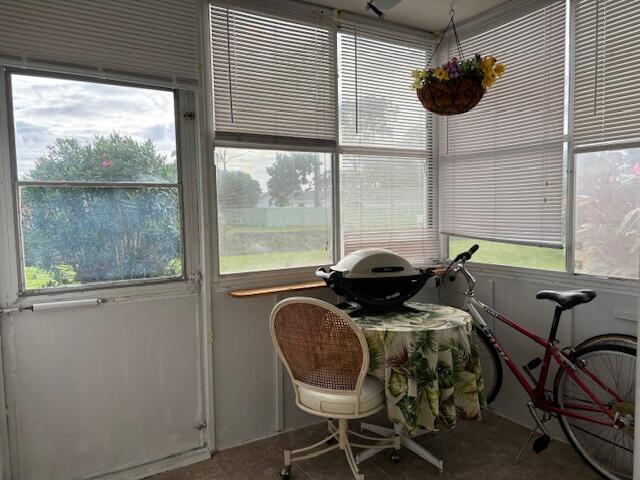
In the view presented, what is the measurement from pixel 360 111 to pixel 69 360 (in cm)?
235

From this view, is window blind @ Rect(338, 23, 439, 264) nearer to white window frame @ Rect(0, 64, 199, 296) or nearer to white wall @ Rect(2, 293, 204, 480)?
white window frame @ Rect(0, 64, 199, 296)

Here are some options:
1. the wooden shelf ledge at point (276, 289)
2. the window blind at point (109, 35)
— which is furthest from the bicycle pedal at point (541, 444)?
the window blind at point (109, 35)

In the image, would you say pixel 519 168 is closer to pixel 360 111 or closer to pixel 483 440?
pixel 360 111

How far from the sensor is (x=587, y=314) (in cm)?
268

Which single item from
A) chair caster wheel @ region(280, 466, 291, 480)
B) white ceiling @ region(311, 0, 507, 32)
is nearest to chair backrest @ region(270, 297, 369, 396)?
chair caster wheel @ region(280, 466, 291, 480)

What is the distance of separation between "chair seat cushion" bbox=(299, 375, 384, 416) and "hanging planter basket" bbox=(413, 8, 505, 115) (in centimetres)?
153

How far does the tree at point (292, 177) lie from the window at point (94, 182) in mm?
616

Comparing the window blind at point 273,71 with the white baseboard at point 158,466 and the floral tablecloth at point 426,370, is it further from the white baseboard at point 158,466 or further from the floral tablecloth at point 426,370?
the white baseboard at point 158,466

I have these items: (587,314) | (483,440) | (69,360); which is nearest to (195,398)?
(69,360)

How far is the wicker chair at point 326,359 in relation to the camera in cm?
213

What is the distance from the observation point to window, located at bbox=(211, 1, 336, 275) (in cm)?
280

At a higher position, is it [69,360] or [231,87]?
[231,87]

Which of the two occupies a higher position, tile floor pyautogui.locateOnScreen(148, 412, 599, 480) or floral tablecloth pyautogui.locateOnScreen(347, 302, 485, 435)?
floral tablecloth pyautogui.locateOnScreen(347, 302, 485, 435)

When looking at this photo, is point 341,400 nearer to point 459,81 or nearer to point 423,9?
point 459,81
